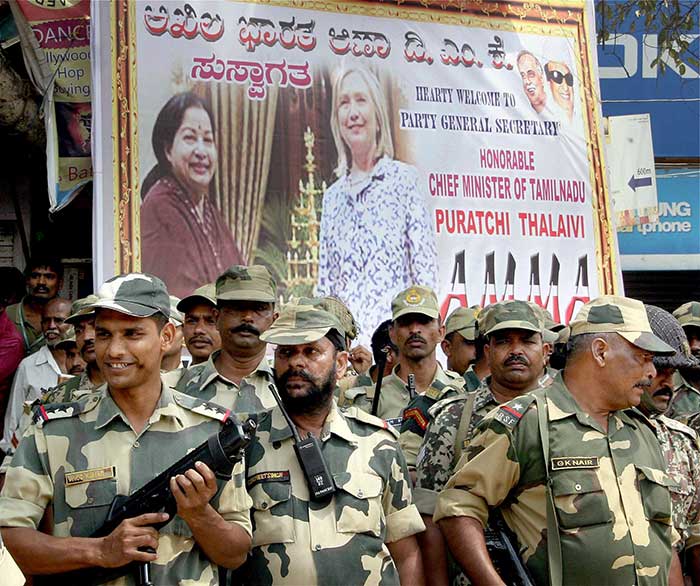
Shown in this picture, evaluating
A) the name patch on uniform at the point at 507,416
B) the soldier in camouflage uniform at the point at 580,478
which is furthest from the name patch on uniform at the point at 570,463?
the name patch on uniform at the point at 507,416

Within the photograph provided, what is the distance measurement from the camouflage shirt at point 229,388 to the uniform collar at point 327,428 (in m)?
0.78

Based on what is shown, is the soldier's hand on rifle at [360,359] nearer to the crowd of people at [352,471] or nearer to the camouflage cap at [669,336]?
the crowd of people at [352,471]

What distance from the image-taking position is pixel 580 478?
3.63 m

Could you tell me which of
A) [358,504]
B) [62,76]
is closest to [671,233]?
[62,76]

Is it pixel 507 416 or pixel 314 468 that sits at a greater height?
pixel 507 416

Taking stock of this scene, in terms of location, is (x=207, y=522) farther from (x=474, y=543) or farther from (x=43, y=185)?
(x=43, y=185)

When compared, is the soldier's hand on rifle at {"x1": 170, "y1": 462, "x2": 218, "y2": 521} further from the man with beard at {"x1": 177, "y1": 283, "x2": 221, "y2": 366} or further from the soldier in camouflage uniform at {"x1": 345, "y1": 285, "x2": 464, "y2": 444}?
the soldier in camouflage uniform at {"x1": 345, "y1": 285, "x2": 464, "y2": 444}

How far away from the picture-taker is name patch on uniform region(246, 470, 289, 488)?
3680 millimetres

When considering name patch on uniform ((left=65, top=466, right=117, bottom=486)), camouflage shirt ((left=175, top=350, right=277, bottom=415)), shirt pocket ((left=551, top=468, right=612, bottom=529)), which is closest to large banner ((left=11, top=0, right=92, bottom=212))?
camouflage shirt ((left=175, top=350, right=277, bottom=415))

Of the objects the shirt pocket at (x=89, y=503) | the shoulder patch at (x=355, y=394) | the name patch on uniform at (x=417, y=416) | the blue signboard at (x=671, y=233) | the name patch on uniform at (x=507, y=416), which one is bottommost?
the shirt pocket at (x=89, y=503)

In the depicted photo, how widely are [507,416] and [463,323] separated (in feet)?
9.87

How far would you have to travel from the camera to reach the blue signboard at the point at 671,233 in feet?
37.3

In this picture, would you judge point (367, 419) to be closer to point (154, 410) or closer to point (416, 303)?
point (154, 410)

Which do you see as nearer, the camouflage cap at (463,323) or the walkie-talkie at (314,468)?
the walkie-talkie at (314,468)
